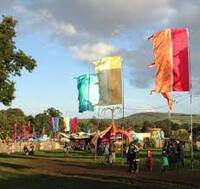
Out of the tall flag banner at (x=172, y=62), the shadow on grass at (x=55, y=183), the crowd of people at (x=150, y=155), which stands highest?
the tall flag banner at (x=172, y=62)

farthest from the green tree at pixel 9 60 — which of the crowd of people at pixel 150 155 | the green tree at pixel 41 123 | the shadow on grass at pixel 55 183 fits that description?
the green tree at pixel 41 123

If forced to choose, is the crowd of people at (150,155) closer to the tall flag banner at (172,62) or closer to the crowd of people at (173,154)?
the crowd of people at (173,154)

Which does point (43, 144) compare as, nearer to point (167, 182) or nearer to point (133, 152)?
point (133, 152)

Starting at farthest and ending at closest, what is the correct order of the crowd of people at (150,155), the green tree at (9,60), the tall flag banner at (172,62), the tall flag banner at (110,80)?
the green tree at (9,60)
the tall flag banner at (110,80)
the crowd of people at (150,155)
the tall flag banner at (172,62)

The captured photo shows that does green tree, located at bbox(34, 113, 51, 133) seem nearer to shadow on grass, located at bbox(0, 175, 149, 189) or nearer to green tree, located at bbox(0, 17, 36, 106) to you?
green tree, located at bbox(0, 17, 36, 106)

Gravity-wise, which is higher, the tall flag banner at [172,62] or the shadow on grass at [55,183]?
the tall flag banner at [172,62]

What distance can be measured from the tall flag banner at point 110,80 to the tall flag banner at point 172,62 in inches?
383

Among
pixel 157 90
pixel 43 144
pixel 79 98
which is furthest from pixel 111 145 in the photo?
pixel 43 144

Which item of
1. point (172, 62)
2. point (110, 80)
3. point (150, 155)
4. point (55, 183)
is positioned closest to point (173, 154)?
point (150, 155)

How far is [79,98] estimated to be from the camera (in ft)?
184

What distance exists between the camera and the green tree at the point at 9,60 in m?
58.8

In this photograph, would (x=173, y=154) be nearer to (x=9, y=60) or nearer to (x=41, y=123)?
(x=9, y=60)

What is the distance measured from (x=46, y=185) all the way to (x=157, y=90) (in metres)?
10.0

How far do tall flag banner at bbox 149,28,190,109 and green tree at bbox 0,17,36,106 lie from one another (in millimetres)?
25413
